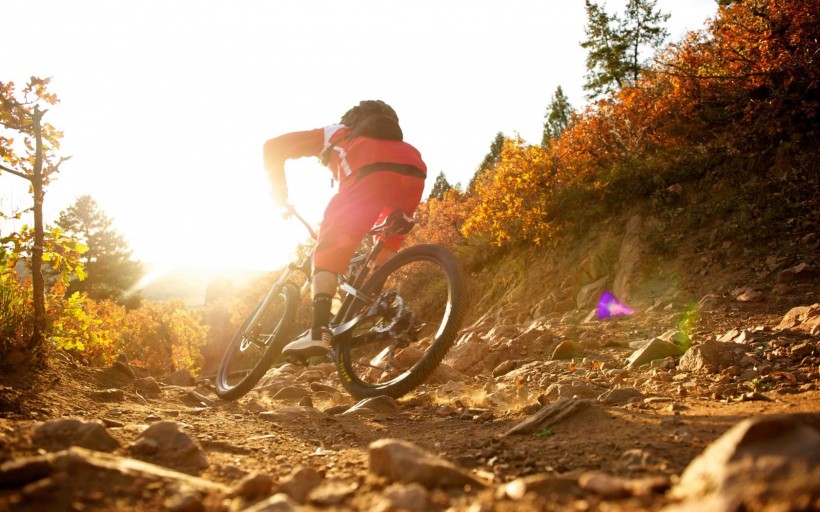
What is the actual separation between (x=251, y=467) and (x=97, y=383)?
9.71 feet

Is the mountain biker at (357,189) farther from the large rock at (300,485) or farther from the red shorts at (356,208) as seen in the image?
the large rock at (300,485)

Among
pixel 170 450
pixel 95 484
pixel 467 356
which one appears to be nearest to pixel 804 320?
pixel 467 356

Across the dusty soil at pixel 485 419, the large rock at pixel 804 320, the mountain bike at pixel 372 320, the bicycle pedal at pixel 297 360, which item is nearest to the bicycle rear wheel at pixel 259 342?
the mountain bike at pixel 372 320

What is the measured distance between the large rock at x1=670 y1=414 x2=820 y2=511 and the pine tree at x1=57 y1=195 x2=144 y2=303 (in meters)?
40.5

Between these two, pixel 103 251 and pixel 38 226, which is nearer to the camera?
pixel 38 226

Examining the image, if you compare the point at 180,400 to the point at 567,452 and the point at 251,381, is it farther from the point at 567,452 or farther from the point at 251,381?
the point at 567,452

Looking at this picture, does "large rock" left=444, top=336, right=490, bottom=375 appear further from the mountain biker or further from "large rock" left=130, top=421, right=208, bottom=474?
"large rock" left=130, top=421, right=208, bottom=474

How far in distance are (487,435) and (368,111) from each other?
260 cm

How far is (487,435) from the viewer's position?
8.06ft

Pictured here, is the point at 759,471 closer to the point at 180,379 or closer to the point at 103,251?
the point at 180,379

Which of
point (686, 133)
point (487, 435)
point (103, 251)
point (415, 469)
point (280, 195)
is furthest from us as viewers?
point (103, 251)

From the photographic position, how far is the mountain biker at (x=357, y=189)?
12.2 ft

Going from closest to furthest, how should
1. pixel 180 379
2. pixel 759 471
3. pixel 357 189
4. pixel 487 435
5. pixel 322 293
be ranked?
pixel 759 471 < pixel 487 435 < pixel 357 189 < pixel 322 293 < pixel 180 379

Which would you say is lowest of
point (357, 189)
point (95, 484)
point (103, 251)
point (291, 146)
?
point (95, 484)
